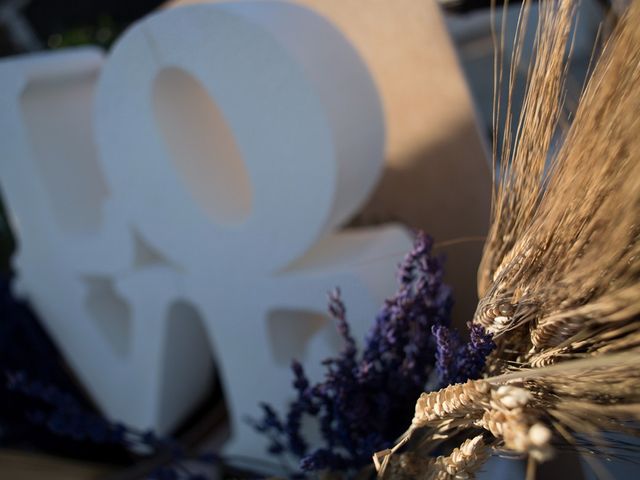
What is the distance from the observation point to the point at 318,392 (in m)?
1.15

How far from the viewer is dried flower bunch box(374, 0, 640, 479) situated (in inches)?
26.5

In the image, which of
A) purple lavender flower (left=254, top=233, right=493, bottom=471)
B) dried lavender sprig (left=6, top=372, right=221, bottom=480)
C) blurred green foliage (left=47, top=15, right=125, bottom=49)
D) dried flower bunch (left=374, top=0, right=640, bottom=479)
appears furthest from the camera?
blurred green foliage (left=47, top=15, right=125, bottom=49)

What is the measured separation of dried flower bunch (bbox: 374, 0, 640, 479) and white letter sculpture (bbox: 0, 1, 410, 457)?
23.7 inches

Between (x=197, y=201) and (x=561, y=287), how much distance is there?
1.12 metres

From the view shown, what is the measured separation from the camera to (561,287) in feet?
2.46

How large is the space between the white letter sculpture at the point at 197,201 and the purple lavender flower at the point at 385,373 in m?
0.31

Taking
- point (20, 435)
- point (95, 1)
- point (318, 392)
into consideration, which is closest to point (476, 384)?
point (318, 392)

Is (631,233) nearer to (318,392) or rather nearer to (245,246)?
(318,392)

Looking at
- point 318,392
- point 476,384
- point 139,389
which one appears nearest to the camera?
point 476,384

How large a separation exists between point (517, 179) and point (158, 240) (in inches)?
44.8

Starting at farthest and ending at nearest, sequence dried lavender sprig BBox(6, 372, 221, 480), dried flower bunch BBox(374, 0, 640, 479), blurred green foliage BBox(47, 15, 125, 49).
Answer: blurred green foliage BBox(47, 15, 125, 49), dried lavender sprig BBox(6, 372, 221, 480), dried flower bunch BBox(374, 0, 640, 479)

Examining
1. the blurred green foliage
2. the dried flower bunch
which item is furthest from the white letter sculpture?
the blurred green foliage

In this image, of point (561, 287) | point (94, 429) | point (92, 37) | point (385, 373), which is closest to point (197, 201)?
point (94, 429)

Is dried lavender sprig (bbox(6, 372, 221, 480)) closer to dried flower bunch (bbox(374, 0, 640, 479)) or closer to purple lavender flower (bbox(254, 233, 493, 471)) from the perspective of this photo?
purple lavender flower (bbox(254, 233, 493, 471))
